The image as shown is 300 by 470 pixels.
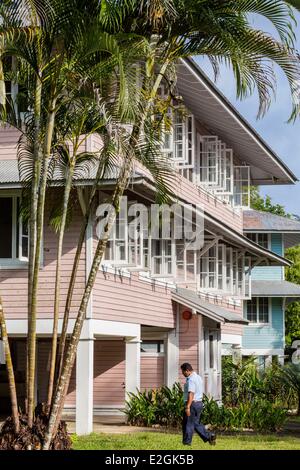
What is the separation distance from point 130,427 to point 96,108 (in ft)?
30.3

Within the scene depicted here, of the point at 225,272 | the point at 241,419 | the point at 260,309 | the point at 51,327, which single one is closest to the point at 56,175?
the point at 51,327

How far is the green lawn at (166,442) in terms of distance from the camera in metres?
17.6

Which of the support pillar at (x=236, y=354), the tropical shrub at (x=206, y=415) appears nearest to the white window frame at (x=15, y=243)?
the tropical shrub at (x=206, y=415)

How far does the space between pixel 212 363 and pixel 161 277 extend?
6681 mm

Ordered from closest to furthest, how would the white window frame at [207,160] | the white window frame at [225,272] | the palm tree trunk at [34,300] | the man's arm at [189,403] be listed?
the palm tree trunk at [34,300] → the man's arm at [189,403] → the white window frame at [207,160] → the white window frame at [225,272]

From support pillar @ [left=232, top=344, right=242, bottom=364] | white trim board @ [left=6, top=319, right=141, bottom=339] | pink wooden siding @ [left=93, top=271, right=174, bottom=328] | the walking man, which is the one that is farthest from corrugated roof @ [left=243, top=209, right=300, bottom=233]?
the walking man

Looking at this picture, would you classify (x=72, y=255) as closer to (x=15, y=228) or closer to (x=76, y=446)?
(x=15, y=228)

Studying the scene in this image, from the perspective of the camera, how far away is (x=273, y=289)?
146 ft

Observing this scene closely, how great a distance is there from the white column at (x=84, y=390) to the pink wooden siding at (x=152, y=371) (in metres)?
6.86

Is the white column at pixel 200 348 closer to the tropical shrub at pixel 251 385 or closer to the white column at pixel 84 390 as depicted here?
the tropical shrub at pixel 251 385

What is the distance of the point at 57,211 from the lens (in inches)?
715

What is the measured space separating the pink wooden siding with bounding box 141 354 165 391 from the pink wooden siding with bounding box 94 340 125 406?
0.84m

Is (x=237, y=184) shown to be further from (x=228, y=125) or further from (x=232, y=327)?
(x=228, y=125)

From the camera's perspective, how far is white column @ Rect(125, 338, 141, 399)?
2303cm
